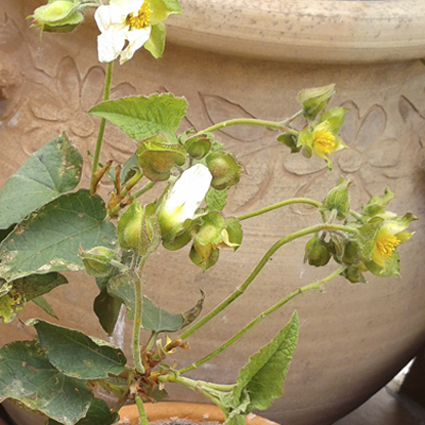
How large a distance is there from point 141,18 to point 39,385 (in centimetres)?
21

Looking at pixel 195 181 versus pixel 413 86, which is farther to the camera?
pixel 413 86

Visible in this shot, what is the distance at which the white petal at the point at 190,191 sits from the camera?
290 mm

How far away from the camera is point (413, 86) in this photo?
569 mm

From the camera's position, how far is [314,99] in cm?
39

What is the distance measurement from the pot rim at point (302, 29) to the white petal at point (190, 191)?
0.22m

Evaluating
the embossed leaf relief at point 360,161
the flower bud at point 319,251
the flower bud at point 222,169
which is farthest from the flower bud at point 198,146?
the embossed leaf relief at point 360,161

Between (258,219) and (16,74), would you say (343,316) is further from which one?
(16,74)

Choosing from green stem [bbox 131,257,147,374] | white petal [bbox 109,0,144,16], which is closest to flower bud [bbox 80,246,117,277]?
green stem [bbox 131,257,147,374]

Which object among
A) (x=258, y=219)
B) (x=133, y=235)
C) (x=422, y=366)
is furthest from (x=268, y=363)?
(x=422, y=366)

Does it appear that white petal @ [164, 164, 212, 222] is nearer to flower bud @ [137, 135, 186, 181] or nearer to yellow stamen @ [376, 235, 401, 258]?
flower bud @ [137, 135, 186, 181]

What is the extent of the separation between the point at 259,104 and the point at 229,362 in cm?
24

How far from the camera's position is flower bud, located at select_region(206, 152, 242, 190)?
0.32 metres

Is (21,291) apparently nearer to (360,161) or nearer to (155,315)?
(155,315)

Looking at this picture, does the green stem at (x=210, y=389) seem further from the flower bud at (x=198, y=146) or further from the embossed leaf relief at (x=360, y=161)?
the embossed leaf relief at (x=360, y=161)
